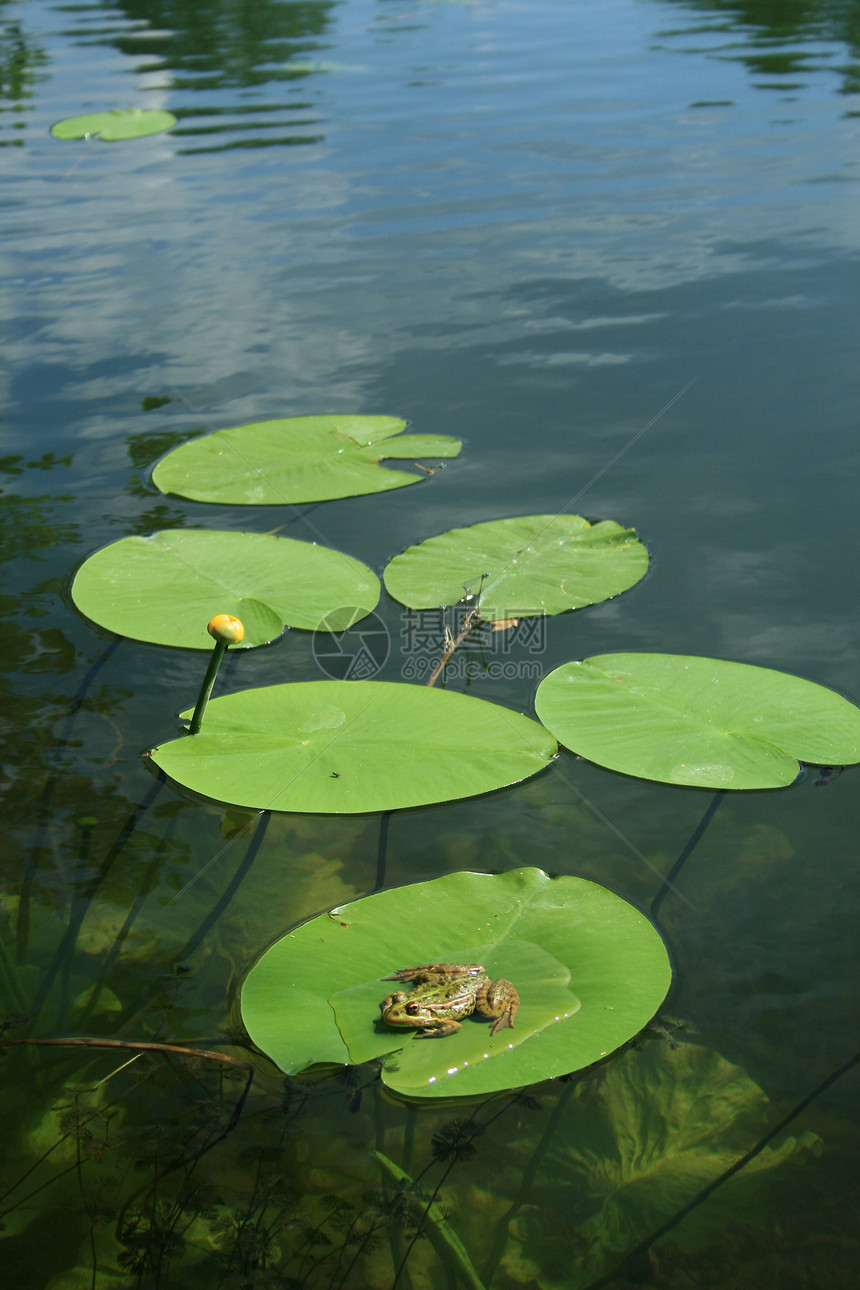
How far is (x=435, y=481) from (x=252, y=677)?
129 cm

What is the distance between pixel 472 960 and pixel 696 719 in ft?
3.07

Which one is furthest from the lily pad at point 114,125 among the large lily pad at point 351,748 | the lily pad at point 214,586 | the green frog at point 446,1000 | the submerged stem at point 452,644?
the green frog at point 446,1000

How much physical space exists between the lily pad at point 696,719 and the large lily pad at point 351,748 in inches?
5.9

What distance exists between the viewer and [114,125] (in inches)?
333

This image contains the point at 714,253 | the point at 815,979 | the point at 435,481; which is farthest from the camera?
the point at 714,253

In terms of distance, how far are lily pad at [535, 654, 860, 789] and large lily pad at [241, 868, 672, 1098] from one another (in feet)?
1.48

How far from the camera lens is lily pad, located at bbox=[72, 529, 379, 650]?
2836 millimetres

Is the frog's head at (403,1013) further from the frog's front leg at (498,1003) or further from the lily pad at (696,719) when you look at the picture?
the lily pad at (696,719)

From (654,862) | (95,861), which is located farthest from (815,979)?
(95,861)

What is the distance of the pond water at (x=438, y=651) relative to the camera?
4.92ft

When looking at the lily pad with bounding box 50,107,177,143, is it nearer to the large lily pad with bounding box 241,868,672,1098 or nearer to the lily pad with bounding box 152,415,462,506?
the lily pad with bounding box 152,415,462,506

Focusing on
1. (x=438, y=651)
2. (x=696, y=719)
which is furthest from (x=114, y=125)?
(x=696, y=719)

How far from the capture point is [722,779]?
2.19 m

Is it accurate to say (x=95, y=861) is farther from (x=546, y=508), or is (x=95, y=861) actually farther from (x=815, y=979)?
(x=546, y=508)
